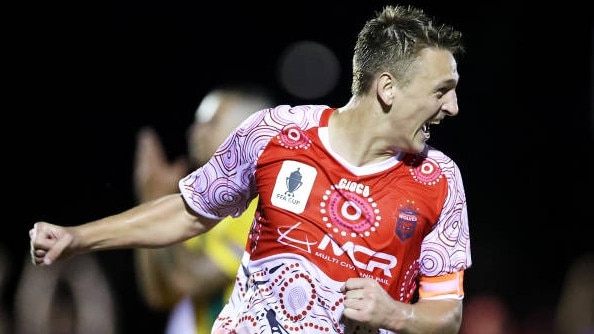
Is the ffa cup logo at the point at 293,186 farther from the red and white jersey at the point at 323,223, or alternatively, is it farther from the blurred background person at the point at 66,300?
the blurred background person at the point at 66,300

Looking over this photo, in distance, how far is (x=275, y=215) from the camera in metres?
2.95

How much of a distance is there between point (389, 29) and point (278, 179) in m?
0.54

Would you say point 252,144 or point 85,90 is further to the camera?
point 85,90

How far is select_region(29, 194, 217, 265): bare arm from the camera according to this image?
286cm

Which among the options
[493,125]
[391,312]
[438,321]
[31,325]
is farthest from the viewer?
[493,125]

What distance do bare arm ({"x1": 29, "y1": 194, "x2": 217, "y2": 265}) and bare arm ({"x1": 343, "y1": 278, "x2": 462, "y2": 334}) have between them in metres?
0.65

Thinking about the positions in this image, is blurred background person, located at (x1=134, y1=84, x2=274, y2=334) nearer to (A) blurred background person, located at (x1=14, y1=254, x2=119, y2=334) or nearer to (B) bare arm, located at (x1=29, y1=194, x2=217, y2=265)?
(A) blurred background person, located at (x1=14, y1=254, x2=119, y2=334)

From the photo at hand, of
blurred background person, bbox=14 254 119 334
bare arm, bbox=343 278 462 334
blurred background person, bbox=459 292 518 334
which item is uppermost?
bare arm, bbox=343 278 462 334

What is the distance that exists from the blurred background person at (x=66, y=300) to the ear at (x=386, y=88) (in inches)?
103

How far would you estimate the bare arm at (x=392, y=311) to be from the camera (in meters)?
2.64

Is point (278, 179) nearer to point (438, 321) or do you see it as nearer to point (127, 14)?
point (438, 321)

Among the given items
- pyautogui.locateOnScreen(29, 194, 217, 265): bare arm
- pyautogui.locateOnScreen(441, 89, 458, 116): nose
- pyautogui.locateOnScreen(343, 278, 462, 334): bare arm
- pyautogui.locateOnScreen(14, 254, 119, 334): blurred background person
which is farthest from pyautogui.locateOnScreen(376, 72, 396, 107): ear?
pyautogui.locateOnScreen(14, 254, 119, 334): blurred background person

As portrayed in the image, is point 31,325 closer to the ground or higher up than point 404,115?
closer to the ground

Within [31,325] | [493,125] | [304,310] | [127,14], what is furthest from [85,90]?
[304,310]
